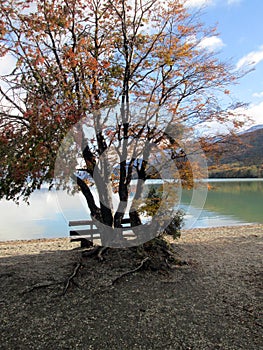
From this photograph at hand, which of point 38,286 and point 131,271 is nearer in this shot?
point 38,286

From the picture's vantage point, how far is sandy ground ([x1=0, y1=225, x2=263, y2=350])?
11.4 feet

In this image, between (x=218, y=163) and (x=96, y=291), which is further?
(x=218, y=163)

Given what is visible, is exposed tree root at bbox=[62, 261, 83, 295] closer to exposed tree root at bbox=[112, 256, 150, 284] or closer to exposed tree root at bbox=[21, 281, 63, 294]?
exposed tree root at bbox=[21, 281, 63, 294]

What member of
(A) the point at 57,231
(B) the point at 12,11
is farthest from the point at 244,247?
(A) the point at 57,231

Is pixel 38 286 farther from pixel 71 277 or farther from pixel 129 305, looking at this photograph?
pixel 129 305

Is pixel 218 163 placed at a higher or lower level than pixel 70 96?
lower

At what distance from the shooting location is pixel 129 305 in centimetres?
440

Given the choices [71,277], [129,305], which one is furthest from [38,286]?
[129,305]

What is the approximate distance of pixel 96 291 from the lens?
4895 mm

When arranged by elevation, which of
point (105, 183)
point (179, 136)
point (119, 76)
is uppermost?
point (119, 76)

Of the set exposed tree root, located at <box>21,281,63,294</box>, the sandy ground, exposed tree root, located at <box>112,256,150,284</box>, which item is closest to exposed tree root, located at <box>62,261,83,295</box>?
the sandy ground

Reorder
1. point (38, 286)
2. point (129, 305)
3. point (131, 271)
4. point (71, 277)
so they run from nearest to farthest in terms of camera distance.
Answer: point (129, 305) → point (38, 286) → point (71, 277) → point (131, 271)

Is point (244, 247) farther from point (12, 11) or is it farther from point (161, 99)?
point (12, 11)

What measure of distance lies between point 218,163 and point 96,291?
4097mm
